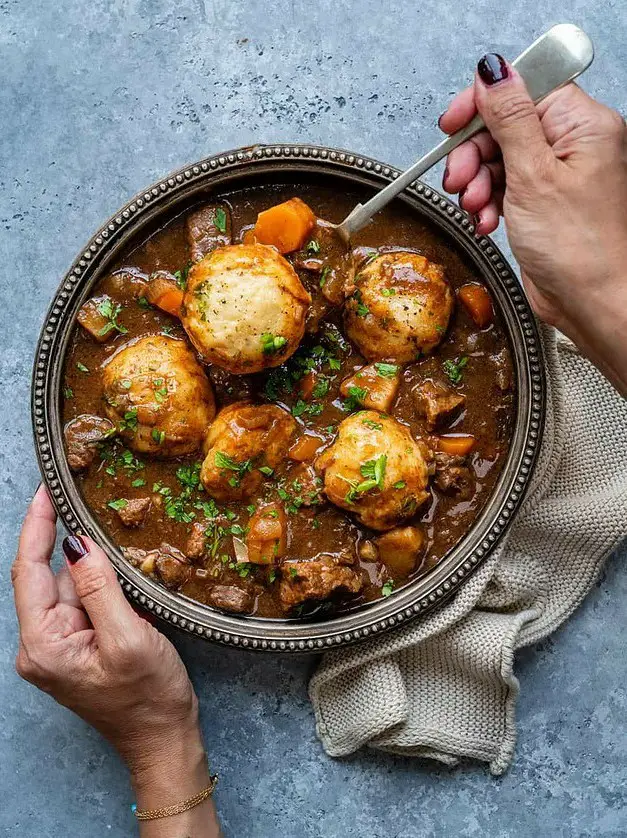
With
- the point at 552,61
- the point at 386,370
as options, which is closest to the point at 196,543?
the point at 386,370

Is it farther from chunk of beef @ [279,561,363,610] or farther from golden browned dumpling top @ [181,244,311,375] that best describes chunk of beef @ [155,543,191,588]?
golden browned dumpling top @ [181,244,311,375]

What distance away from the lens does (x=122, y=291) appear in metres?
3.69

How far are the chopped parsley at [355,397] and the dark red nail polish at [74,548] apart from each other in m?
1.18

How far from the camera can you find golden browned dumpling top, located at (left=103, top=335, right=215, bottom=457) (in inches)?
139

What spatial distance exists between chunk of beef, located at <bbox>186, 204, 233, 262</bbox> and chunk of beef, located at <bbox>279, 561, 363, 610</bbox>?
1.29m

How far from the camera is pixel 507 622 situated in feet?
13.0

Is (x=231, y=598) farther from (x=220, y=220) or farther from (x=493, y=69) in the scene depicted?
(x=493, y=69)

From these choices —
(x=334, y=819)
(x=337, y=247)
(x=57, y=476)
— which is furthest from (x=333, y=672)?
(x=337, y=247)

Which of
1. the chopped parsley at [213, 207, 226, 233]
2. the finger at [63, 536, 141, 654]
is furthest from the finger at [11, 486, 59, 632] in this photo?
the chopped parsley at [213, 207, 226, 233]

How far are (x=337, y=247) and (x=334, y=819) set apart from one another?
255 cm

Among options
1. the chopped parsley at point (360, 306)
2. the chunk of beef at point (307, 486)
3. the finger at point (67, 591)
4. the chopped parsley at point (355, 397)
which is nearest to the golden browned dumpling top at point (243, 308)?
the chopped parsley at point (360, 306)

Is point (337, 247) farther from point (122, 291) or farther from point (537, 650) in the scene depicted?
point (537, 650)

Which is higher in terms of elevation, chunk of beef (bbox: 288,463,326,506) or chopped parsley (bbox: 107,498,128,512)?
chunk of beef (bbox: 288,463,326,506)

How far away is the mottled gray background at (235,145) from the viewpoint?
13.6 feet
